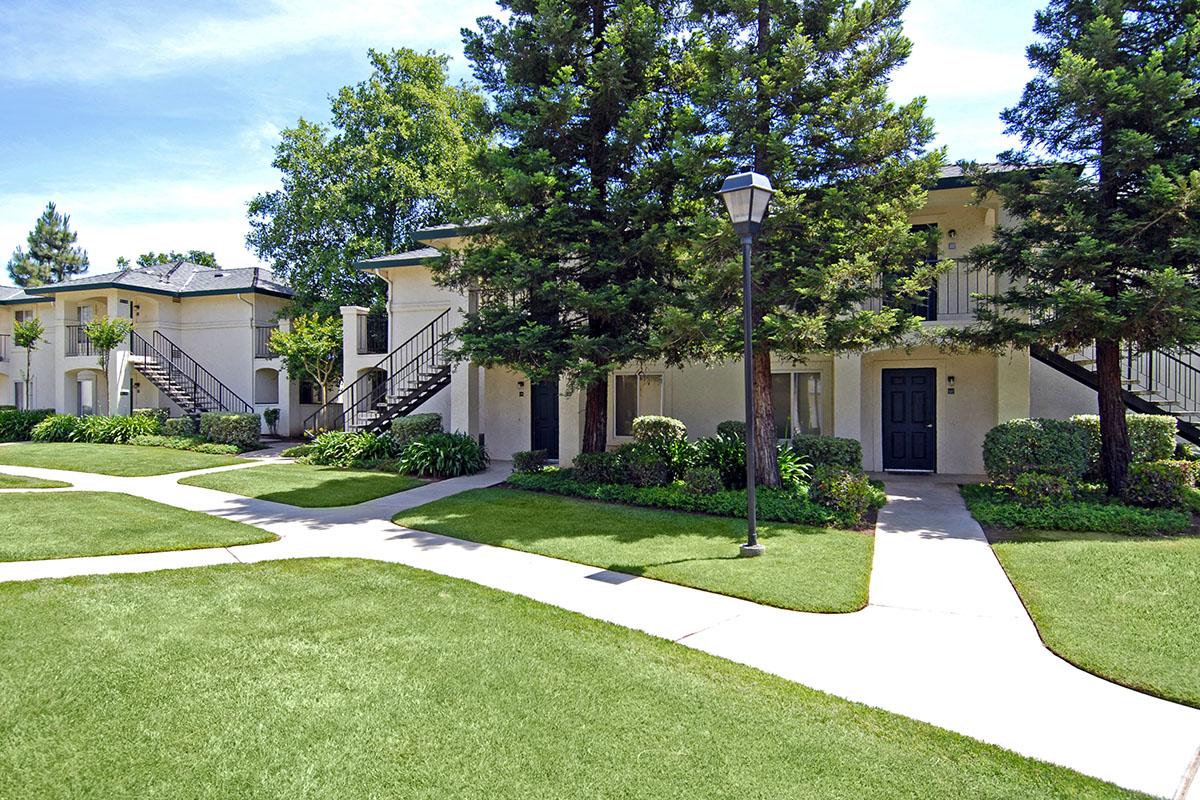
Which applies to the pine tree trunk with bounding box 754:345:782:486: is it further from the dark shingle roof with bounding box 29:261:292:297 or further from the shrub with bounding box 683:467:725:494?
the dark shingle roof with bounding box 29:261:292:297

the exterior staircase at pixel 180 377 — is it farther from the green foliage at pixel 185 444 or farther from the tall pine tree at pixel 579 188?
the tall pine tree at pixel 579 188

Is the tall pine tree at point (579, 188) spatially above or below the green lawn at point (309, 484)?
above

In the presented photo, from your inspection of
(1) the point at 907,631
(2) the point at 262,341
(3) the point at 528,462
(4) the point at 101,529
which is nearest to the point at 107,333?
(2) the point at 262,341

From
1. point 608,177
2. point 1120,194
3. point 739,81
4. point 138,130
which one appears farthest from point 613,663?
point 138,130

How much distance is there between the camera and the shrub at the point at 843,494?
878 cm

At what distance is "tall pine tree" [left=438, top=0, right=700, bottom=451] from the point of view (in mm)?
10469

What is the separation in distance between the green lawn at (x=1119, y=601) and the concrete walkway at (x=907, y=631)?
16 centimetres

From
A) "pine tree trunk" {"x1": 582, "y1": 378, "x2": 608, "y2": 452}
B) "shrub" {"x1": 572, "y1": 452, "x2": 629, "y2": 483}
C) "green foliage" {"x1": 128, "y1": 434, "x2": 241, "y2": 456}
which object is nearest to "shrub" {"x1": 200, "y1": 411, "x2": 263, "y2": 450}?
"green foliage" {"x1": 128, "y1": 434, "x2": 241, "y2": 456}

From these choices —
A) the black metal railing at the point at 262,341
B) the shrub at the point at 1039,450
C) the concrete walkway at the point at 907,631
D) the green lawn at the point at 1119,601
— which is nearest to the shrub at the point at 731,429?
the concrete walkway at the point at 907,631

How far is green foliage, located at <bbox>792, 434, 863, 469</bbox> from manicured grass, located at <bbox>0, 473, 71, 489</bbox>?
1313 cm

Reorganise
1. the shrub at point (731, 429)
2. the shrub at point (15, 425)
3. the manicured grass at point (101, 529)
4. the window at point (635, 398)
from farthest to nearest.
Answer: the shrub at point (15, 425)
the window at point (635, 398)
the shrub at point (731, 429)
the manicured grass at point (101, 529)

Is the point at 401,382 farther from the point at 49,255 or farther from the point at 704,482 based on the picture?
the point at 49,255

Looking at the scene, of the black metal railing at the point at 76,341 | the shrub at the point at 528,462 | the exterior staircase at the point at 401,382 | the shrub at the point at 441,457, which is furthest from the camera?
the black metal railing at the point at 76,341

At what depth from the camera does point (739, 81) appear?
31.0 feet
